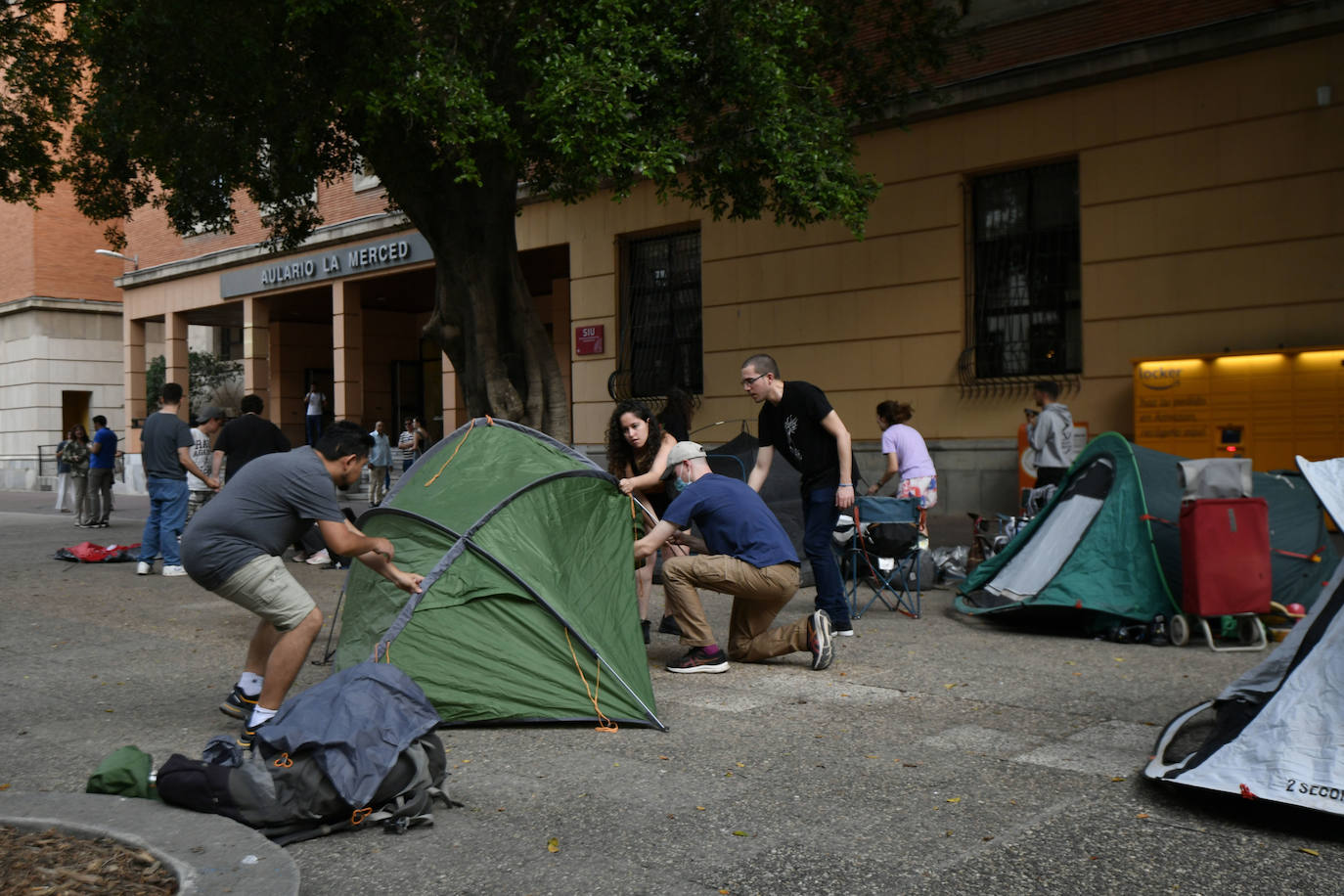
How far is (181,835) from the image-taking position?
367cm

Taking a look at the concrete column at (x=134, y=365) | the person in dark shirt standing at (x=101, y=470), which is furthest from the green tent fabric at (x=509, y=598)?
the concrete column at (x=134, y=365)

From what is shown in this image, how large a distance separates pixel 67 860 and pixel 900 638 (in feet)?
18.8

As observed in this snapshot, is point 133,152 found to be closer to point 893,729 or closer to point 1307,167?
point 893,729

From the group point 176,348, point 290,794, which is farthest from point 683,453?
point 176,348

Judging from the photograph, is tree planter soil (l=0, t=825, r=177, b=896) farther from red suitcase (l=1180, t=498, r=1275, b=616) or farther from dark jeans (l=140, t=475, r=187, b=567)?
dark jeans (l=140, t=475, r=187, b=567)

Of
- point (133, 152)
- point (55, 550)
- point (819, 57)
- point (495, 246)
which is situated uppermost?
point (819, 57)

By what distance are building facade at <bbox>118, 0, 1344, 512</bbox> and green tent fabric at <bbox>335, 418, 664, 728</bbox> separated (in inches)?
296

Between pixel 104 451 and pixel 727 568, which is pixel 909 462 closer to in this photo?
pixel 727 568

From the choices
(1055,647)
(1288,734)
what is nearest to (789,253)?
(1055,647)

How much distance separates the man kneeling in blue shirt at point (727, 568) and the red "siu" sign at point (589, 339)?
12.1 meters

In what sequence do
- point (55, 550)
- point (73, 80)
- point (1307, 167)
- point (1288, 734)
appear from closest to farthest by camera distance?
point (1288, 734), point (1307, 167), point (55, 550), point (73, 80)

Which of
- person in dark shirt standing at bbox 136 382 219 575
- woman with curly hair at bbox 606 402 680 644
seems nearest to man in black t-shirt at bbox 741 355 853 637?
woman with curly hair at bbox 606 402 680 644

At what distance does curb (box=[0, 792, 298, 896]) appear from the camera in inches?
132

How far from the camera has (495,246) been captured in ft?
42.7
